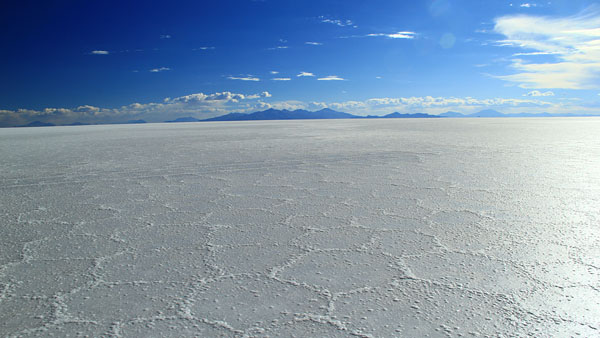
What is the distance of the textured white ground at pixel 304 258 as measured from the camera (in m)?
1.20

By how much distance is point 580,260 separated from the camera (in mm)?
1646

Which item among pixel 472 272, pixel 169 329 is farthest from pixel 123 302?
pixel 472 272

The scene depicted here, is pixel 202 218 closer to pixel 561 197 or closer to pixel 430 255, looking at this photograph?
pixel 430 255

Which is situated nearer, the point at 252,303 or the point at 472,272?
the point at 252,303

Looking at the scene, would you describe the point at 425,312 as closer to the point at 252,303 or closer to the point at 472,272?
the point at 472,272

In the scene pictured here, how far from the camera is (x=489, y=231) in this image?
2062mm

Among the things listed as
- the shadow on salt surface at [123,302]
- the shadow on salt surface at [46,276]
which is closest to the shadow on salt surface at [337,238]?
the shadow on salt surface at [123,302]

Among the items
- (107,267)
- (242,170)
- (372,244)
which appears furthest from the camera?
(242,170)

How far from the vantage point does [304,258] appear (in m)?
1.71

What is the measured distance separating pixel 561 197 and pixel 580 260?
1.38 metres

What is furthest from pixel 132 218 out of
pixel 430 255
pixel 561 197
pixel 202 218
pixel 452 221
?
pixel 561 197

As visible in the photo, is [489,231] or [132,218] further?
[132,218]

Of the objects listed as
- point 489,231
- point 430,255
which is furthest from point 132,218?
point 489,231

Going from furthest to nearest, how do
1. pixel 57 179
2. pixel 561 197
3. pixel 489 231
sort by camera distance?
pixel 57 179
pixel 561 197
pixel 489 231
